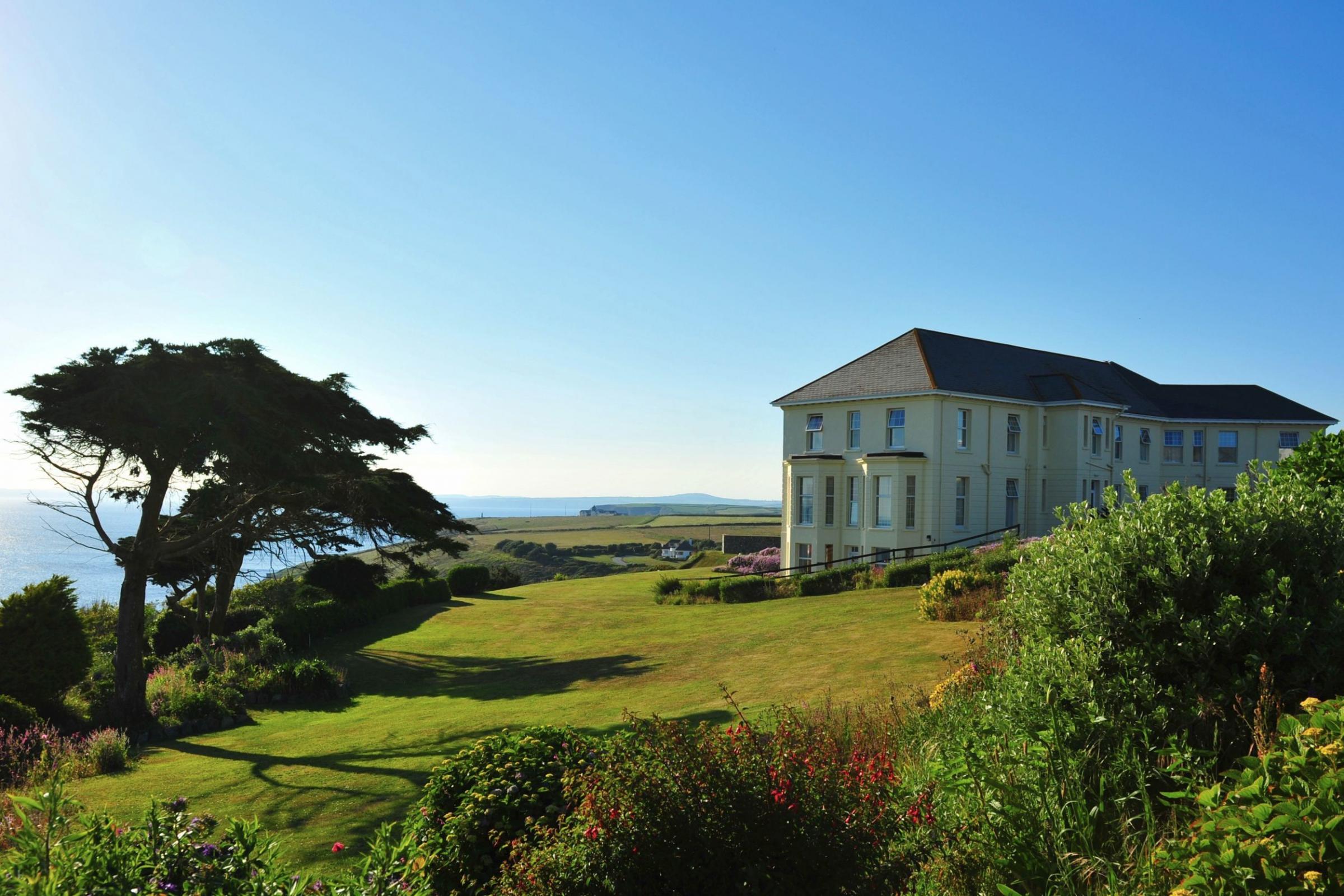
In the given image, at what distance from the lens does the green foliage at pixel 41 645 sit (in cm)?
1435

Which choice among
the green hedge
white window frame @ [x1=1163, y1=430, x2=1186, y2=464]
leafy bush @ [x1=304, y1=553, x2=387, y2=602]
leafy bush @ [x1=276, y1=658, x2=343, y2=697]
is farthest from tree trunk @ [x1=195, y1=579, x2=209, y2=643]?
white window frame @ [x1=1163, y1=430, x2=1186, y2=464]

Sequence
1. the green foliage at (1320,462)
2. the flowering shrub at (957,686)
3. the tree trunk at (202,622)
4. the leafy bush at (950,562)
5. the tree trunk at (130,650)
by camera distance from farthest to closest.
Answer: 1. the tree trunk at (202,622)
2. the leafy bush at (950,562)
3. the tree trunk at (130,650)
4. the green foliage at (1320,462)
5. the flowering shrub at (957,686)

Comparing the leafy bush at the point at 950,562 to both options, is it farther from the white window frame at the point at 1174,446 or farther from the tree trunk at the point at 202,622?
the white window frame at the point at 1174,446

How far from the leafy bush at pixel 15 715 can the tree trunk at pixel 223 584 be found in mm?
9618

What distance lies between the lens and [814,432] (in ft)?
118

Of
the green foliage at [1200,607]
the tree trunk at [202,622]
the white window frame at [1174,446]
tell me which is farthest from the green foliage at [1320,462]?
the white window frame at [1174,446]

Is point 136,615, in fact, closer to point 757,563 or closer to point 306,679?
point 306,679

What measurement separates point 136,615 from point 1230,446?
4443 centimetres

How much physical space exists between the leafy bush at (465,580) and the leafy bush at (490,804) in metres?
33.0

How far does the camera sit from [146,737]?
14.6 meters

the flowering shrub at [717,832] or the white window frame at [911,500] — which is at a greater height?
the white window frame at [911,500]

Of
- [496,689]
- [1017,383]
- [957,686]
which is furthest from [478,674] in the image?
[1017,383]

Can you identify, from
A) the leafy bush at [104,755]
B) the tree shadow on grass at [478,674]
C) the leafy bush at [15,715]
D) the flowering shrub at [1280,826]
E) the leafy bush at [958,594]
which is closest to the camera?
the flowering shrub at [1280,826]

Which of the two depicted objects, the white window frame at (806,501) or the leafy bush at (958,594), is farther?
the white window frame at (806,501)
